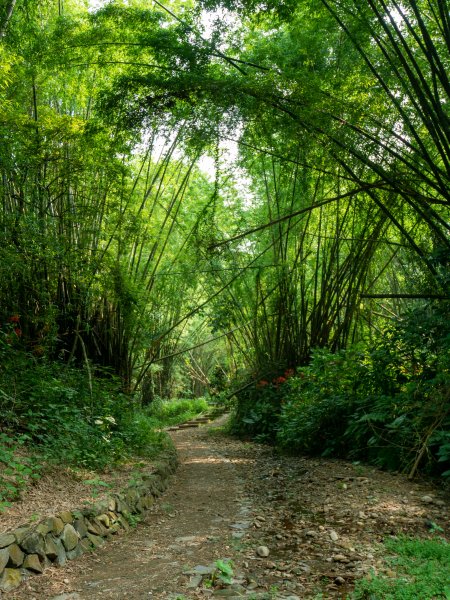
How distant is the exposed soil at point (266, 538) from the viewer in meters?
2.38

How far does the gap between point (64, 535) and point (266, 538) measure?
45.6 inches

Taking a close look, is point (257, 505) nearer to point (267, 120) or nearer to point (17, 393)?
point (17, 393)

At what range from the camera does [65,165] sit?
17.0 ft

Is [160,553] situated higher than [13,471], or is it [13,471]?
[13,471]

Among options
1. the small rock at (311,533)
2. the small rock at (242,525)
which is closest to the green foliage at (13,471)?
the small rock at (242,525)

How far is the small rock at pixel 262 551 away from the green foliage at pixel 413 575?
64cm

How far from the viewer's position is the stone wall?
2.40 meters

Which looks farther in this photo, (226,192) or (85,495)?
(226,192)

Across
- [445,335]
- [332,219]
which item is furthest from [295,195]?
[445,335]

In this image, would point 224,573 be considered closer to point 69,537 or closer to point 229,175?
point 69,537

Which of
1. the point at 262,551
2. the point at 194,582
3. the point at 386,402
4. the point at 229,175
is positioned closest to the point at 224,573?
the point at 194,582

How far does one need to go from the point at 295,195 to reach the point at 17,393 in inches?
170

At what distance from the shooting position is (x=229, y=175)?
6551mm

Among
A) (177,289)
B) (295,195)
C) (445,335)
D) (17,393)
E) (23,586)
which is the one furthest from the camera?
(177,289)
